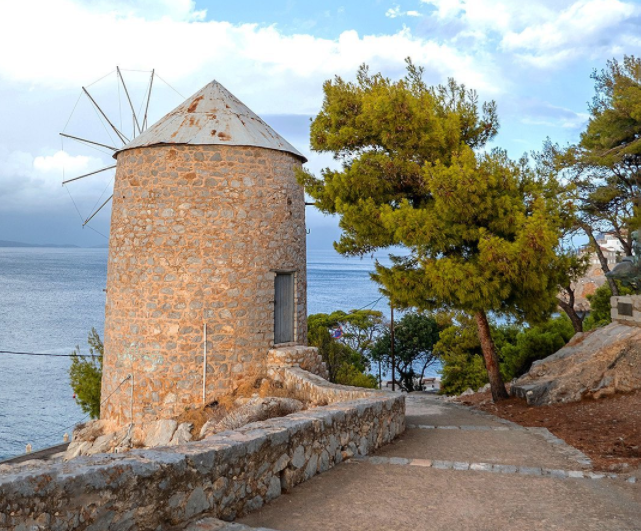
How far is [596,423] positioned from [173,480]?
303 inches

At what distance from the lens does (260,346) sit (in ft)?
37.5

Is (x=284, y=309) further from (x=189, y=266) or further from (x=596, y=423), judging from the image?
(x=596, y=423)

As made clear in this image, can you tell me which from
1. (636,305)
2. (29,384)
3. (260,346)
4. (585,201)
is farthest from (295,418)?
(29,384)

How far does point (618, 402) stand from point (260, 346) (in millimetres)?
6815

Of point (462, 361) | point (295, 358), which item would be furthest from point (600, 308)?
point (295, 358)

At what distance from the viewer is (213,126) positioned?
11.4m

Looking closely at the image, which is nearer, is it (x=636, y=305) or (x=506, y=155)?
(x=506, y=155)

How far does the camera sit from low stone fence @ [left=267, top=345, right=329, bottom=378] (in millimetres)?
11328

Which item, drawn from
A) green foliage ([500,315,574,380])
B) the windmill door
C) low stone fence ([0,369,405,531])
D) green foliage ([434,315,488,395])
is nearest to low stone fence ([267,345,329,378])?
the windmill door

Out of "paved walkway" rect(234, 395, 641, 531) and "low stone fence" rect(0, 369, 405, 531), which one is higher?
"low stone fence" rect(0, 369, 405, 531)

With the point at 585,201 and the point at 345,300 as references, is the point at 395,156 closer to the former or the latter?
the point at 585,201

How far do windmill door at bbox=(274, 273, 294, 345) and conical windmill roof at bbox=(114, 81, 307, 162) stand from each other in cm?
277

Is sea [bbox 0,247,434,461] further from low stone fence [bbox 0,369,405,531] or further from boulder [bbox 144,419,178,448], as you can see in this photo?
low stone fence [bbox 0,369,405,531]

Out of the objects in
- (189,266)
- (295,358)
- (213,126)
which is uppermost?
(213,126)
